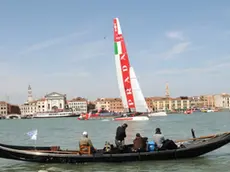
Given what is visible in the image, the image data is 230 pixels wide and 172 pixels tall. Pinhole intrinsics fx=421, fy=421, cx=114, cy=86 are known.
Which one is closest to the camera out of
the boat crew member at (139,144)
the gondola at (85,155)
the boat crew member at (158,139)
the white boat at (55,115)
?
the gondola at (85,155)

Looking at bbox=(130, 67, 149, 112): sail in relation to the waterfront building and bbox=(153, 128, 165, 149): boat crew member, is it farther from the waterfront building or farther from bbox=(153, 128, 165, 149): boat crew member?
the waterfront building

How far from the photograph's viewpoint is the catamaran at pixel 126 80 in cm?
5519

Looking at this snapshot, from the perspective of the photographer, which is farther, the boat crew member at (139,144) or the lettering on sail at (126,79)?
the lettering on sail at (126,79)

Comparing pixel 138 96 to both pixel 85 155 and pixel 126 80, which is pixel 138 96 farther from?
pixel 85 155

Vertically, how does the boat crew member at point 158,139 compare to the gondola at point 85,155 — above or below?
above

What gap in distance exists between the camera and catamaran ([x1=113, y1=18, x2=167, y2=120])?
55.2 metres

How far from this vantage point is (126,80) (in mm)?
56062

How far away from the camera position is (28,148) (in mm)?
16578

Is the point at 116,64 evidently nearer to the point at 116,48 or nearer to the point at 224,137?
the point at 116,48

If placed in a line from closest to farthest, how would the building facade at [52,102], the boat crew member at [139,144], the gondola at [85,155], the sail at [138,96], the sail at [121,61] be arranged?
the gondola at [85,155], the boat crew member at [139,144], the sail at [121,61], the sail at [138,96], the building facade at [52,102]

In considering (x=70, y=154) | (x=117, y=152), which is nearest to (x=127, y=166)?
(x=117, y=152)

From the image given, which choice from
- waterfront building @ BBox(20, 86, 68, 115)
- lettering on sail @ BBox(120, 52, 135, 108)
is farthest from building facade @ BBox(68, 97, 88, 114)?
lettering on sail @ BBox(120, 52, 135, 108)

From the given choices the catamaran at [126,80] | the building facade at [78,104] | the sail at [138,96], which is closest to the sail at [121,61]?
the catamaran at [126,80]

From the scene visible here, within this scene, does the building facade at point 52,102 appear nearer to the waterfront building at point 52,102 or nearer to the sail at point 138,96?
the waterfront building at point 52,102
